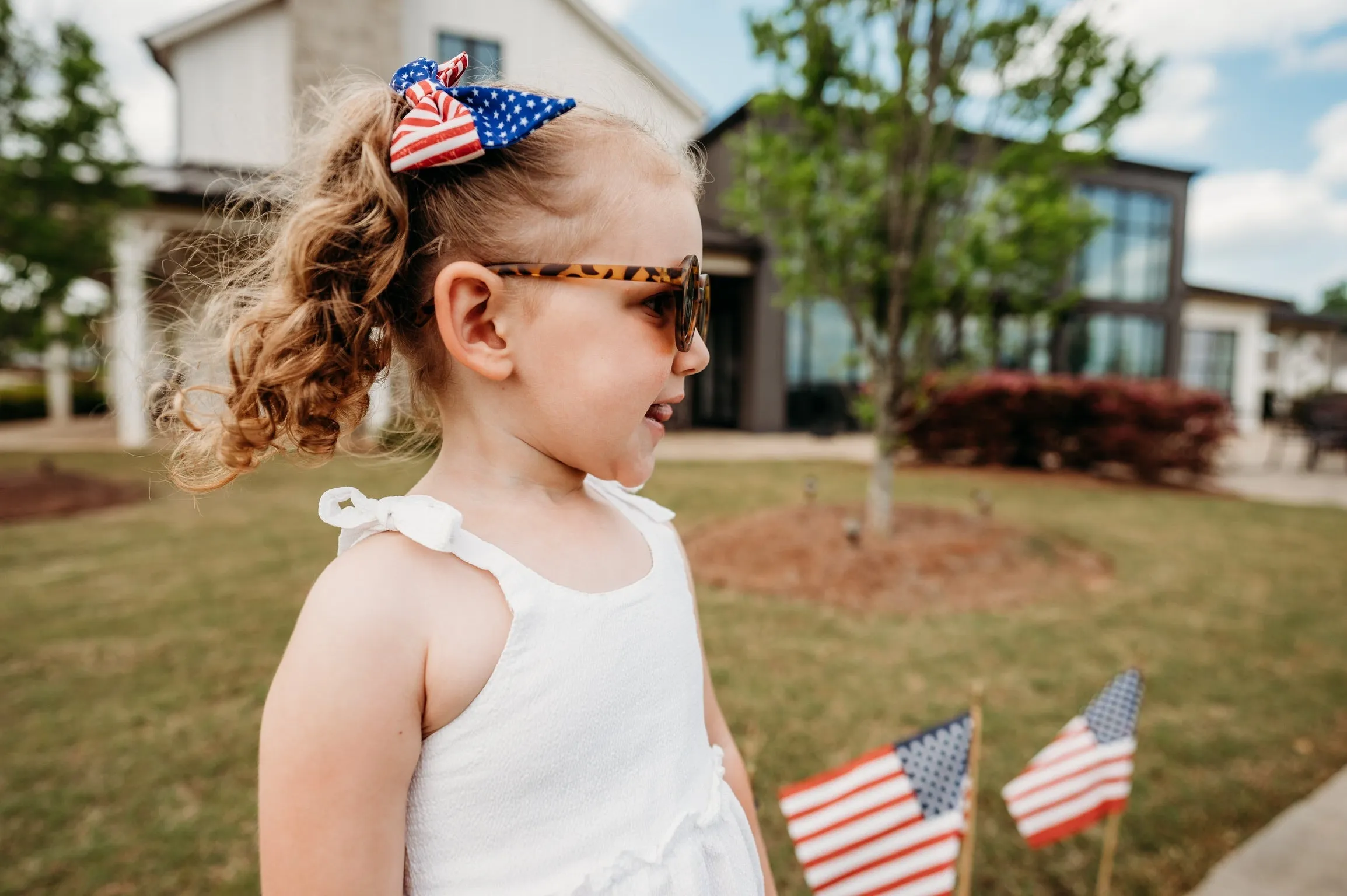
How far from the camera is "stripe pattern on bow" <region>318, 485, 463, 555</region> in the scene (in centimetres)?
→ 88

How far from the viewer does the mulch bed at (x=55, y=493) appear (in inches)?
309

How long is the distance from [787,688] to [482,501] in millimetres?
3072

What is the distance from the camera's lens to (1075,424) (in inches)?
471

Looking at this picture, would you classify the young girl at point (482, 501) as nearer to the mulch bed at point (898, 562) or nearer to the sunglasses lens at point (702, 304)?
the sunglasses lens at point (702, 304)

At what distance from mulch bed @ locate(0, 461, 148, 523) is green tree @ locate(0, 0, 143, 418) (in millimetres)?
1599

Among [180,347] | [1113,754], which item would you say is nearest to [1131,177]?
[1113,754]

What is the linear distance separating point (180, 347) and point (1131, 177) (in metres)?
26.3

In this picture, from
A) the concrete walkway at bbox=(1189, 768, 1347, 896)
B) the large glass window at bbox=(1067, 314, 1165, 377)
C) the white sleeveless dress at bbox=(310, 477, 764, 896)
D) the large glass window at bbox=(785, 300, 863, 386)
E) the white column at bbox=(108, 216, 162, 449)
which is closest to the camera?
the white sleeveless dress at bbox=(310, 477, 764, 896)

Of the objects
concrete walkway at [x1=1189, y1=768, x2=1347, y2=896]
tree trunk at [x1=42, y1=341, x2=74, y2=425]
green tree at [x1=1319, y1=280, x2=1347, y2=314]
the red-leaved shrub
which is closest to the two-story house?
the red-leaved shrub

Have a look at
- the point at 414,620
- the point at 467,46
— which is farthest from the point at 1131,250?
the point at 414,620

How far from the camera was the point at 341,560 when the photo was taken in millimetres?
880

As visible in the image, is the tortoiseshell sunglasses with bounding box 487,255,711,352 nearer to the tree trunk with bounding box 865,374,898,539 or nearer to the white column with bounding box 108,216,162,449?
the tree trunk with bounding box 865,374,898,539

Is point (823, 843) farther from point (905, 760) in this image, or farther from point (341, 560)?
point (341, 560)

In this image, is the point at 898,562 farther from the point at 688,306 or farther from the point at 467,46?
the point at 467,46
